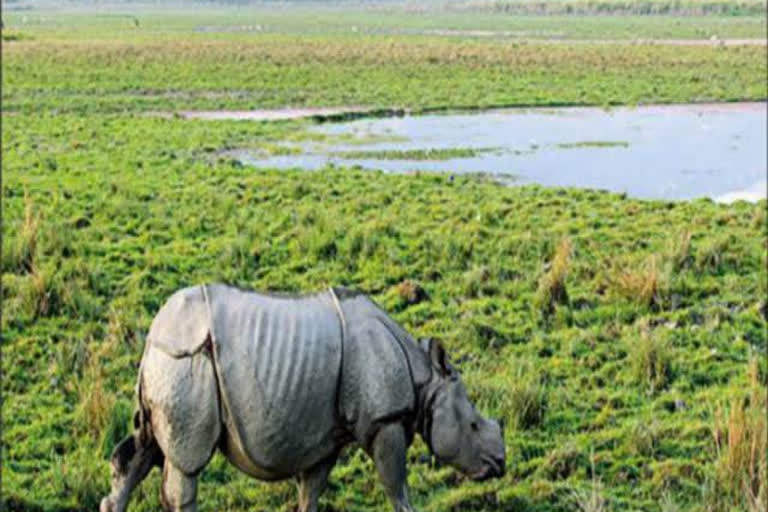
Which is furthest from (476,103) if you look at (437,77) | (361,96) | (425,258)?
(425,258)

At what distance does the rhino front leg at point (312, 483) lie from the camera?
4.05m

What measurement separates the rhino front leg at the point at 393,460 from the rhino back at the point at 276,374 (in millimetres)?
215

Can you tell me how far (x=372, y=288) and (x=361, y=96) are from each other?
24.2m

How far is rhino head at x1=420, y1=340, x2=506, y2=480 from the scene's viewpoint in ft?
12.6

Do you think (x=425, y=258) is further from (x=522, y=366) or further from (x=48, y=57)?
(x=48, y=57)

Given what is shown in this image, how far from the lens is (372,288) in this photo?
33.2ft

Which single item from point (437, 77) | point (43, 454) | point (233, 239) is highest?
point (437, 77)

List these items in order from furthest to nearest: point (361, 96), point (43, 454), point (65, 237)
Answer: point (361, 96) < point (65, 237) < point (43, 454)

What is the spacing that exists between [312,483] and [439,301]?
568cm

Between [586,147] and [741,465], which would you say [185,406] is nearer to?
[741,465]

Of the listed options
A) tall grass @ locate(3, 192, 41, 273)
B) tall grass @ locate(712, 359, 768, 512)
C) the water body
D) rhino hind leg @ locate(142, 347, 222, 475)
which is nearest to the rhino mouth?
rhino hind leg @ locate(142, 347, 222, 475)

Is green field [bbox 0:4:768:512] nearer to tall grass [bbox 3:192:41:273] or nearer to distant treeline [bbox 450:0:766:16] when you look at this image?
tall grass [bbox 3:192:41:273]

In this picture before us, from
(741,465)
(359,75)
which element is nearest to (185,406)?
(741,465)

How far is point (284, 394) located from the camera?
3.53 meters
